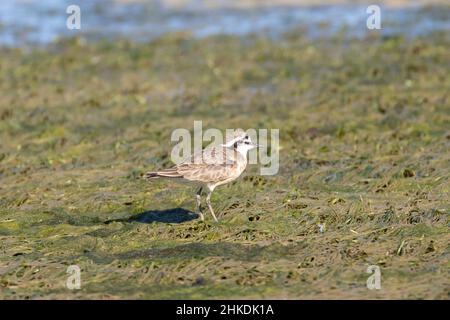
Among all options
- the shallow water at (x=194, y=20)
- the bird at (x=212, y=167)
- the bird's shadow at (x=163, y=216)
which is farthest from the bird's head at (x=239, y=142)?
the shallow water at (x=194, y=20)

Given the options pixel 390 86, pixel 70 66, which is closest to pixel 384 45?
pixel 390 86

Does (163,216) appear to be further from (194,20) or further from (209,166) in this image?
(194,20)

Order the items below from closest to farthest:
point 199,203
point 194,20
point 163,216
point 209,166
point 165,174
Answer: point 165,174, point 209,166, point 199,203, point 163,216, point 194,20

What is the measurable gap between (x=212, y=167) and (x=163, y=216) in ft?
2.78

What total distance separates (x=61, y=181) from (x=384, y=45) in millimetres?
10403

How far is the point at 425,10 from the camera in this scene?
80.4ft

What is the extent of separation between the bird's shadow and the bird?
7.4 inches

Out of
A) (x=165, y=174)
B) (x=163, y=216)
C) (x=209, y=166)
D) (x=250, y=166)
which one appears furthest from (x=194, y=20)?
(x=165, y=174)

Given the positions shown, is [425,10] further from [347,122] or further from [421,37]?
[347,122]

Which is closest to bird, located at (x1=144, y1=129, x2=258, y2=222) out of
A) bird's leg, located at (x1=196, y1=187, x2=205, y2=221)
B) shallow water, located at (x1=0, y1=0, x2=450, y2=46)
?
bird's leg, located at (x1=196, y1=187, x2=205, y2=221)

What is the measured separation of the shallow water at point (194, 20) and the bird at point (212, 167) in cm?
1199

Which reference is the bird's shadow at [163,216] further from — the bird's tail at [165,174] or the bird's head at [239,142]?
the bird's head at [239,142]

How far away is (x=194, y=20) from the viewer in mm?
25016

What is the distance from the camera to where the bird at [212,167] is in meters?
10.5
